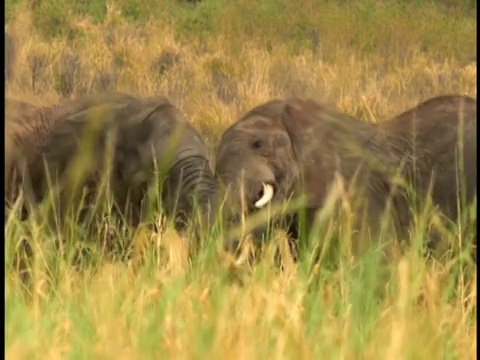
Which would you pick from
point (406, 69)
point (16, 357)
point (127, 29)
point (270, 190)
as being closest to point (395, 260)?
point (270, 190)

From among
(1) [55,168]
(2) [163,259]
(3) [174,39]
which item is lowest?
(3) [174,39]

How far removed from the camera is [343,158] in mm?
5047

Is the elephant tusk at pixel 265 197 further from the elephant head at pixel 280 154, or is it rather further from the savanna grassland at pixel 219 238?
the savanna grassland at pixel 219 238

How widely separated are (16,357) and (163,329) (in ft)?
1.06

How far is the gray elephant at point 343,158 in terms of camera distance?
15.9 ft

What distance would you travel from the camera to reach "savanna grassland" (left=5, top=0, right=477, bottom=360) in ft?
8.82

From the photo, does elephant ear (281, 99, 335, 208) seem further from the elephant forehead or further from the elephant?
the elephant

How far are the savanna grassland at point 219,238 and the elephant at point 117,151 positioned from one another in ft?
1.60

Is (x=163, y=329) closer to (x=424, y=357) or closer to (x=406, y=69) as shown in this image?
(x=424, y=357)

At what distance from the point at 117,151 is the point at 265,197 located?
0.80 m

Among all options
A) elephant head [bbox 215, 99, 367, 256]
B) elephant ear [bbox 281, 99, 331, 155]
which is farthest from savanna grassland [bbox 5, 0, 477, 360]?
elephant ear [bbox 281, 99, 331, 155]

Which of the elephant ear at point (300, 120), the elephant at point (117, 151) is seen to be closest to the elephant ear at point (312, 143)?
the elephant ear at point (300, 120)

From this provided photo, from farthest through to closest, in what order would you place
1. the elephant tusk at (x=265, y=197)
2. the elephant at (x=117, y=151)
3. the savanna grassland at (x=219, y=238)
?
the elephant at (x=117, y=151) → the elephant tusk at (x=265, y=197) → the savanna grassland at (x=219, y=238)

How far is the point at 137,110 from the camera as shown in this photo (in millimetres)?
5465
